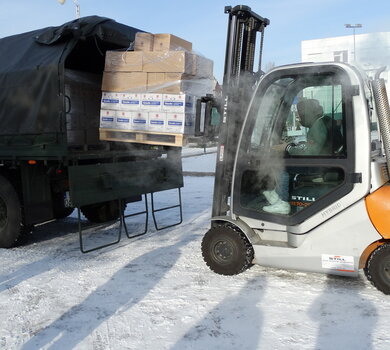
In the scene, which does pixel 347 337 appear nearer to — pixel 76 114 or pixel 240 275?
pixel 240 275

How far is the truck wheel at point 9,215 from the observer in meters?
5.78

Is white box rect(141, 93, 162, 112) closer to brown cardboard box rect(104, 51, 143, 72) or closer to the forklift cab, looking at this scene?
brown cardboard box rect(104, 51, 143, 72)

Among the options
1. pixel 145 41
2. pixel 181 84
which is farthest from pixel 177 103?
pixel 145 41

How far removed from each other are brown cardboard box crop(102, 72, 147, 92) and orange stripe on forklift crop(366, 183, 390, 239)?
2838 millimetres

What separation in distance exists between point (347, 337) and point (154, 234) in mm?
3777

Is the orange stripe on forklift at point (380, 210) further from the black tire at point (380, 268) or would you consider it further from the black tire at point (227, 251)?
the black tire at point (227, 251)

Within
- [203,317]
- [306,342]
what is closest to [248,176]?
[203,317]

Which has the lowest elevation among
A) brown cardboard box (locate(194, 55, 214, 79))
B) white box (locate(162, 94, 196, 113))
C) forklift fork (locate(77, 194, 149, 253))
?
forklift fork (locate(77, 194, 149, 253))

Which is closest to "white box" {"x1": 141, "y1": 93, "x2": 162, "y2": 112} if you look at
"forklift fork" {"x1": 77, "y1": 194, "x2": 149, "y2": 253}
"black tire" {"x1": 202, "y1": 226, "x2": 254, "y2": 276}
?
"forklift fork" {"x1": 77, "y1": 194, "x2": 149, "y2": 253}

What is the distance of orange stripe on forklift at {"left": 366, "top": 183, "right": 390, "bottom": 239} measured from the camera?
143 inches

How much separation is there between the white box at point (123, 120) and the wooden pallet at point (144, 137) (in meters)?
0.06

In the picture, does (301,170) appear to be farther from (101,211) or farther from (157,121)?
(101,211)

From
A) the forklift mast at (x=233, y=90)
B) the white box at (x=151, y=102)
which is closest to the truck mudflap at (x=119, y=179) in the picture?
the white box at (x=151, y=102)

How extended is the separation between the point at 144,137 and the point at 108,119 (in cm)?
56
